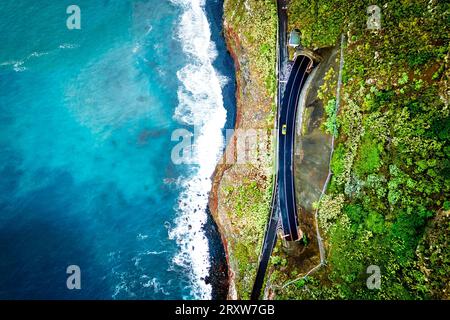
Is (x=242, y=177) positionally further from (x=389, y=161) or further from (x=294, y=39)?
(x=294, y=39)

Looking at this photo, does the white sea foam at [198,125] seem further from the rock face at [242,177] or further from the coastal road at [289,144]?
the coastal road at [289,144]

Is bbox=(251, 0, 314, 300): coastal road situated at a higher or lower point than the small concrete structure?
lower

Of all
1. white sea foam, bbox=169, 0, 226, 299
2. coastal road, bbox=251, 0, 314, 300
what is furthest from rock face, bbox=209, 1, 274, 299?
white sea foam, bbox=169, 0, 226, 299

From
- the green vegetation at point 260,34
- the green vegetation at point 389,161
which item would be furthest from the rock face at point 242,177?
the green vegetation at point 389,161

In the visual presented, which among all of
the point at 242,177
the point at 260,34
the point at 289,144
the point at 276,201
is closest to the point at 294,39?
the point at 260,34

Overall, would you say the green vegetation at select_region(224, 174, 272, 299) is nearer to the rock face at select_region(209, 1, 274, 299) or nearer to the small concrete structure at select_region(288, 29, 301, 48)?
the rock face at select_region(209, 1, 274, 299)

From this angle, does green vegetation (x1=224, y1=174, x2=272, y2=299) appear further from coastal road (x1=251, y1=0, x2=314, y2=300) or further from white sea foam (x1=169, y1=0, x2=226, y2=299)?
white sea foam (x1=169, y1=0, x2=226, y2=299)

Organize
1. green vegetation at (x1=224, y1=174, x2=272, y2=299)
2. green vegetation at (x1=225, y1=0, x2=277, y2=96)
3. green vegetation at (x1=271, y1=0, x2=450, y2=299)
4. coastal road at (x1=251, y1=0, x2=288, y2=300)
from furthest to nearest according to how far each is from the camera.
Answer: green vegetation at (x1=225, y1=0, x2=277, y2=96)
green vegetation at (x1=224, y1=174, x2=272, y2=299)
coastal road at (x1=251, y1=0, x2=288, y2=300)
green vegetation at (x1=271, y1=0, x2=450, y2=299)

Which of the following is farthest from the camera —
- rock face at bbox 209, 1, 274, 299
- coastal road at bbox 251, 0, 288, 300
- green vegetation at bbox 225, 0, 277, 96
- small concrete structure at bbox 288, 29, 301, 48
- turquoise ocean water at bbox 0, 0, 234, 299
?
green vegetation at bbox 225, 0, 277, 96

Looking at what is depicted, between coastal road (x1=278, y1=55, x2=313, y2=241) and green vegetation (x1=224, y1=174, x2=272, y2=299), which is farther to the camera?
coastal road (x1=278, y1=55, x2=313, y2=241)
